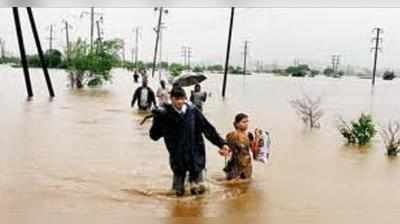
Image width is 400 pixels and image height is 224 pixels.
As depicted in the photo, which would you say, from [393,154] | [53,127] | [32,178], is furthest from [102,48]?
[32,178]

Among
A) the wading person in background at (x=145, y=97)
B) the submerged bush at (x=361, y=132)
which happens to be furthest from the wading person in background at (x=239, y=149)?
the wading person in background at (x=145, y=97)

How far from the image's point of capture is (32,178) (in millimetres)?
9852

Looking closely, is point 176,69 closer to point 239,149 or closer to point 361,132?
point 361,132

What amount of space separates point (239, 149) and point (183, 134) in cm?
178

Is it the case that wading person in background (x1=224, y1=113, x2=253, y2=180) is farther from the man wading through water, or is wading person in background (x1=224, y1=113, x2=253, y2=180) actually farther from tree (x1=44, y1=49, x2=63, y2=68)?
tree (x1=44, y1=49, x2=63, y2=68)

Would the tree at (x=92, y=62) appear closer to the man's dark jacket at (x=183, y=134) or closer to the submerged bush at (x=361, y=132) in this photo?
the submerged bush at (x=361, y=132)

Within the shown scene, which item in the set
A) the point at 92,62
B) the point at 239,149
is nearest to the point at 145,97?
the point at 239,149

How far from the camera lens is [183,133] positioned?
8.12 meters

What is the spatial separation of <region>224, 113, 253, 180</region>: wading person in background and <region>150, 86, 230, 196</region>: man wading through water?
1.16 meters

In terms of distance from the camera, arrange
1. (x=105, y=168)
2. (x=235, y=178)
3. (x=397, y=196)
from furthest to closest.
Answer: (x=105, y=168), (x=235, y=178), (x=397, y=196)

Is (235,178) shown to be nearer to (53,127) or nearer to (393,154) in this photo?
(393,154)

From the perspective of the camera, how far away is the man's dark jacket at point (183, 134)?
8109 millimetres

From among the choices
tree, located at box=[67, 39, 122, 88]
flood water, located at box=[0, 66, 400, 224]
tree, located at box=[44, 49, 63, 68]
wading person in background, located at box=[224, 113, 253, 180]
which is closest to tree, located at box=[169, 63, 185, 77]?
tree, located at box=[67, 39, 122, 88]

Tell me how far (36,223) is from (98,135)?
349 inches
